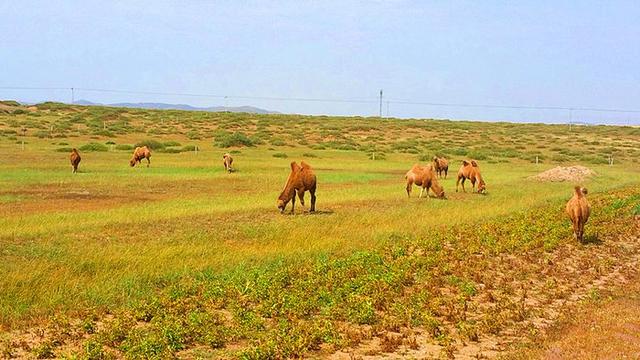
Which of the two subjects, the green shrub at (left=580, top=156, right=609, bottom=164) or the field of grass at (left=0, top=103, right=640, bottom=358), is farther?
the green shrub at (left=580, top=156, right=609, bottom=164)

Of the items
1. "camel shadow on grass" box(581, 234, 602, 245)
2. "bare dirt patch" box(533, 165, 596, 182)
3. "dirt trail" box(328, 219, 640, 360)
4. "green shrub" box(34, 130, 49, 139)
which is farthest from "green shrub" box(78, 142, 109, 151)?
"dirt trail" box(328, 219, 640, 360)

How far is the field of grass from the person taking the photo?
9312 mm

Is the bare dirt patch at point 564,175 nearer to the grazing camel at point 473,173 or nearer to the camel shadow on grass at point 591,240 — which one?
the grazing camel at point 473,173

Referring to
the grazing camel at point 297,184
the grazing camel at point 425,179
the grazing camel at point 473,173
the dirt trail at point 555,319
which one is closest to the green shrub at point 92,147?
the grazing camel at point 425,179

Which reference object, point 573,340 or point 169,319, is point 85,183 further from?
point 573,340

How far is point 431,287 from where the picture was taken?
1213cm

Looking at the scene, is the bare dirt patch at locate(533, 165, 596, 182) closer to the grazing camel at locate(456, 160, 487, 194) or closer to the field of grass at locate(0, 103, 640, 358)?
the field of grass at locate(0, 103, 640, 358)

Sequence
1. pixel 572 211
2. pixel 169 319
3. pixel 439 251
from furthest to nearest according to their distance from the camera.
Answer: pixel 572 211 → pixel 439 251 → pixel 169 319

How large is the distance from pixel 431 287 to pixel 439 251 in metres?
3.32

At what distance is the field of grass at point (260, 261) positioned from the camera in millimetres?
9312

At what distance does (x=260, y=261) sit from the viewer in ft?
45.7

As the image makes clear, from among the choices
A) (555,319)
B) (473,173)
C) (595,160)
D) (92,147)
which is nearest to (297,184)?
(473,173)

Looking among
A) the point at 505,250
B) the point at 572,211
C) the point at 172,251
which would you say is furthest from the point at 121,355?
the point at 572,211

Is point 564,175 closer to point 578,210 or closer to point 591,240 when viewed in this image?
point 591,240
